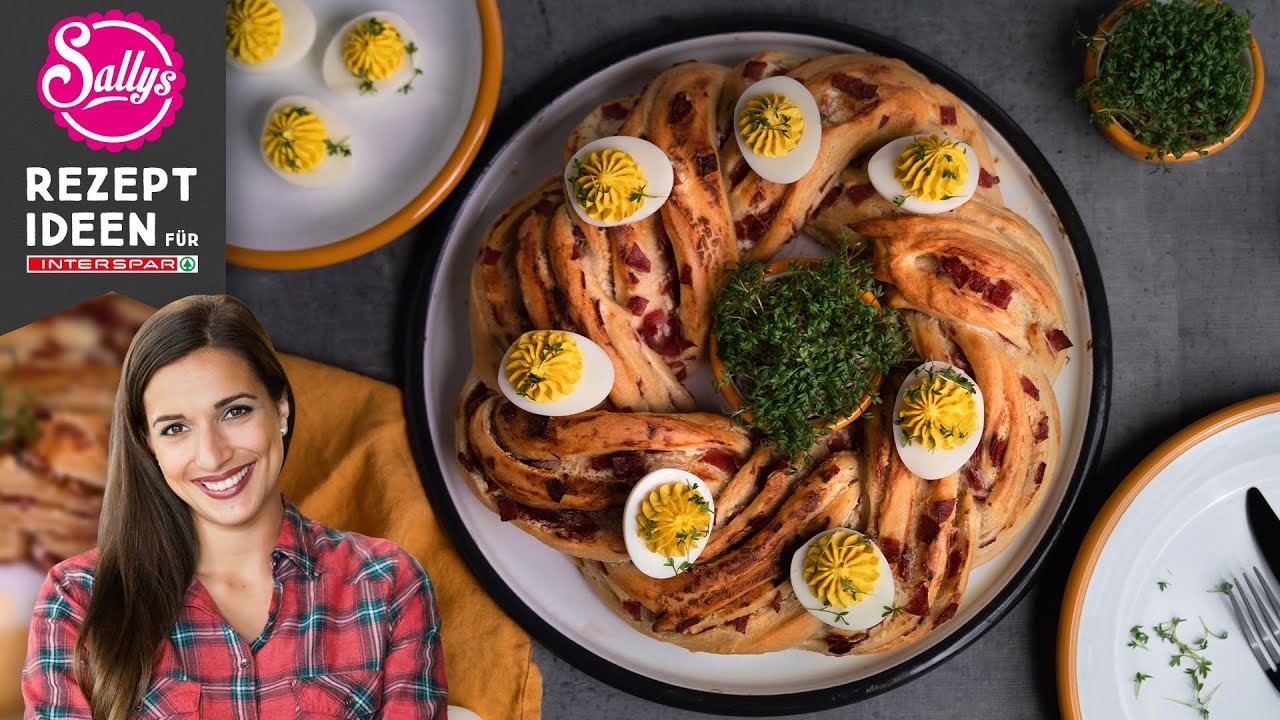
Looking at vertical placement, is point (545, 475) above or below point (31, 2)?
below

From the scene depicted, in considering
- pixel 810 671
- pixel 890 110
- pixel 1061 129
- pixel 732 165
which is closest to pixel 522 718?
pixel 810 671

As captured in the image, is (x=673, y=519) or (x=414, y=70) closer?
(x=673, y=519)

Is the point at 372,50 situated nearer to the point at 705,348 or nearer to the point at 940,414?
the point at 705,348

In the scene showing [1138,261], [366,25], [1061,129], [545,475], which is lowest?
[545,475]

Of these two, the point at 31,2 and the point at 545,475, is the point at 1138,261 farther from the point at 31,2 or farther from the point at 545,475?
the point at 31,2

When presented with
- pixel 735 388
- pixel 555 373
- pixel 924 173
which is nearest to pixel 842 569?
pixel 735 388

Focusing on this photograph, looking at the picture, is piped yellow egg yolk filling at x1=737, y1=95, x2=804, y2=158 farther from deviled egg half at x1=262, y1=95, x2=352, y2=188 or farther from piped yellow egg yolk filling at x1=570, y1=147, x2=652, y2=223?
deviled egg half at x1=262, y1=95, x2=352, y2=188
